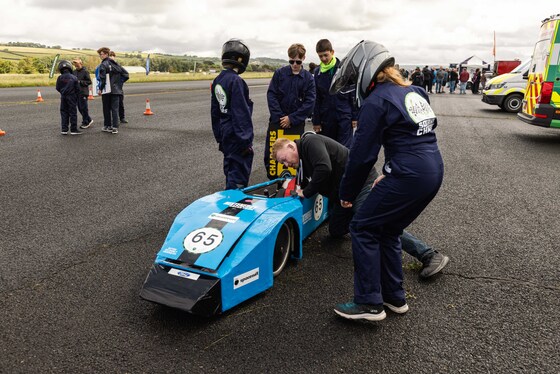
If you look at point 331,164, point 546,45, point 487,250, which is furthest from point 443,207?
point 546,45

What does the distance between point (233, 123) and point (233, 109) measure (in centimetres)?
16

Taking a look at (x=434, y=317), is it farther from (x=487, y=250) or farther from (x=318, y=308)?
(x=487, y=250)

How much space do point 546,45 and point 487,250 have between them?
7542 mm

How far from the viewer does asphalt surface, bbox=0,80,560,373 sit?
2.62m

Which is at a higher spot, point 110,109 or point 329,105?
point 329,105

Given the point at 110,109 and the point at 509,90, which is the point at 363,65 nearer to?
the point at 110,109

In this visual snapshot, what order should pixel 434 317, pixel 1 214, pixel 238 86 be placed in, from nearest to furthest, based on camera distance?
1. pixel 434 317
2. pixel 238 86
3. pixel 1 214

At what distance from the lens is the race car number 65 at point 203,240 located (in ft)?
10.1

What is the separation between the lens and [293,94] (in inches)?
240

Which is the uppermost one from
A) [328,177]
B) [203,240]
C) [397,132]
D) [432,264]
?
[397,132]

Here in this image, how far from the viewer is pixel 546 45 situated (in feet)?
31.0

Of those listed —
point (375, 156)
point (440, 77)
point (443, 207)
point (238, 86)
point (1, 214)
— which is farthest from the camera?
point (440, 77)

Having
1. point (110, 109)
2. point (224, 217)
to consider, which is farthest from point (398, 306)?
point (110, 109)

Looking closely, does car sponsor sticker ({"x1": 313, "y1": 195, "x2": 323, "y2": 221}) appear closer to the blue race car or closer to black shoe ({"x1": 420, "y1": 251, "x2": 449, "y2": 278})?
the blue race car
